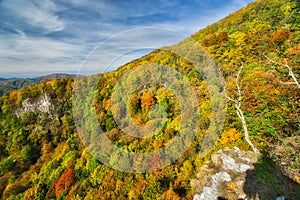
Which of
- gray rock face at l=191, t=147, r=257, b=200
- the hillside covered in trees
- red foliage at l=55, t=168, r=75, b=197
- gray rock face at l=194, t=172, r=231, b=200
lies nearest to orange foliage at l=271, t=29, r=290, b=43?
the hillside covered in trees

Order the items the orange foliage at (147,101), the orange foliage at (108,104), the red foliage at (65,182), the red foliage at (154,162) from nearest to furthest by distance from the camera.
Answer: the red foliage at (154,162)
the red foliage at (65,182)
the orange foliage at (147,101)
the orange foliage at (108,104)

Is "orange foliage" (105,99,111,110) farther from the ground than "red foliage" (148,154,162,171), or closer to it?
farther from the ground

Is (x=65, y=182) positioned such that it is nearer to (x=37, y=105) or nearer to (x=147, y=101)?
(x=147, y=101)

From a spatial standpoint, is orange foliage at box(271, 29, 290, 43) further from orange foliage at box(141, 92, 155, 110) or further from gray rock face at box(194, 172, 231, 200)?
orange foliage at box(141, 92, 155, 110)

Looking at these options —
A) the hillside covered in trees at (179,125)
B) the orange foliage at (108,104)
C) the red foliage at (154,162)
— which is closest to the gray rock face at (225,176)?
the hillside covered in trees at (179,125)

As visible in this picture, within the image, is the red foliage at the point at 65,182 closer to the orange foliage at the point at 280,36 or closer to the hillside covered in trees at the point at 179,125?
the hillside covered in trees at the point at 179,125

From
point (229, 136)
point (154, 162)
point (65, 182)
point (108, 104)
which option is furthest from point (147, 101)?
point (229, 136)

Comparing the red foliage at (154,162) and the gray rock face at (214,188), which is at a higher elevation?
the gray rock face at (214,188)
